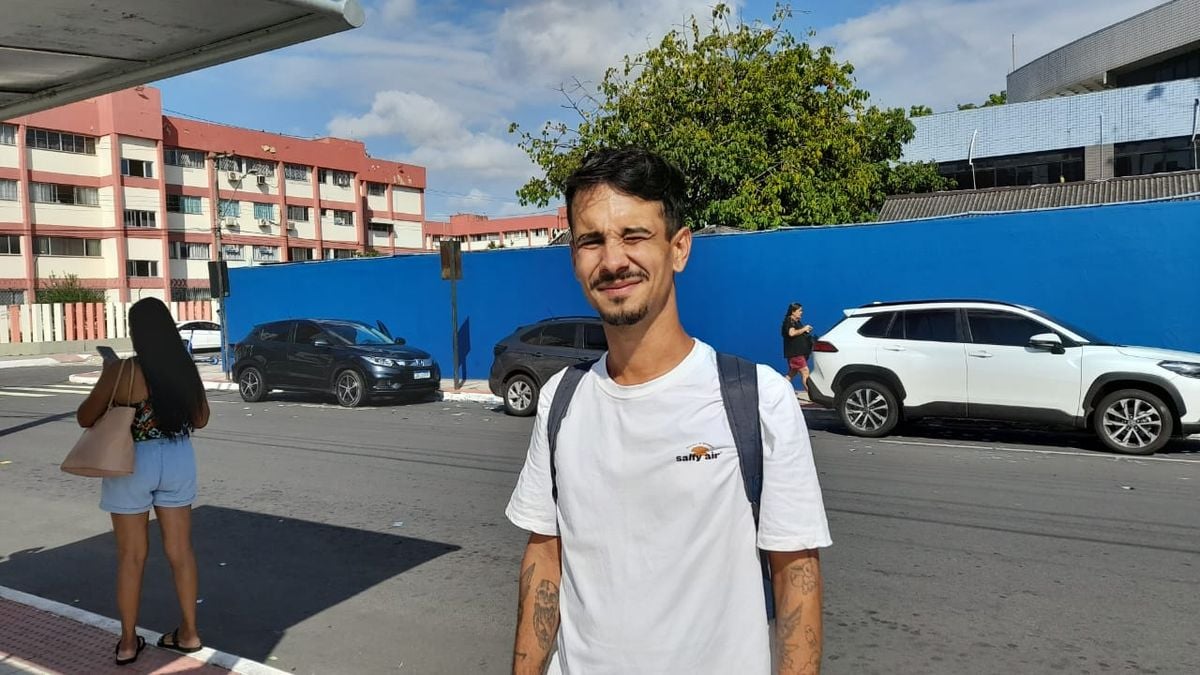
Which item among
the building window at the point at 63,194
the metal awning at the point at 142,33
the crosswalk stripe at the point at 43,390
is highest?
the building window at the point at 63,194

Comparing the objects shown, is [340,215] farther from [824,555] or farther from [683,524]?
[683,524]

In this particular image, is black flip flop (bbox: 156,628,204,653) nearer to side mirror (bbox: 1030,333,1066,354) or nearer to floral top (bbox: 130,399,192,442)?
floral top (bbox: 130,399,192,442)

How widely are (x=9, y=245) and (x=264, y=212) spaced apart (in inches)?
590

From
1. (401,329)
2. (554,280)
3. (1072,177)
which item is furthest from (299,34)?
(1072,177)

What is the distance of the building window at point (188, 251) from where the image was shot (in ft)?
167

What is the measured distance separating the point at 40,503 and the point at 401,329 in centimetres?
1402

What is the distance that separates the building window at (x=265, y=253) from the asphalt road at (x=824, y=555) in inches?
1865

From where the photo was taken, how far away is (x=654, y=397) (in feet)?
6.05

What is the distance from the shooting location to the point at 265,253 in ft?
185

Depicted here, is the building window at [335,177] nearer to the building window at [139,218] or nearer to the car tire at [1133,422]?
the building window at [139,218]

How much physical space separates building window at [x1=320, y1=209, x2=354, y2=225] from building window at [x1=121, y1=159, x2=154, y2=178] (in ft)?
40.5

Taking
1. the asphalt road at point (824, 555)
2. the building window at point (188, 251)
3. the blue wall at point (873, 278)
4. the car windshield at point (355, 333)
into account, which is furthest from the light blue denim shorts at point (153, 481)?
the building window at point (188, 251)

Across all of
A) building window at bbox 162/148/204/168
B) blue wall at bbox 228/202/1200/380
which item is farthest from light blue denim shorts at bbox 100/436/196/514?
building window at bbox 162/148/204/168

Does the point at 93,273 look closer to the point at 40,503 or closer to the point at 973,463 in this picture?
the point at 40,503
